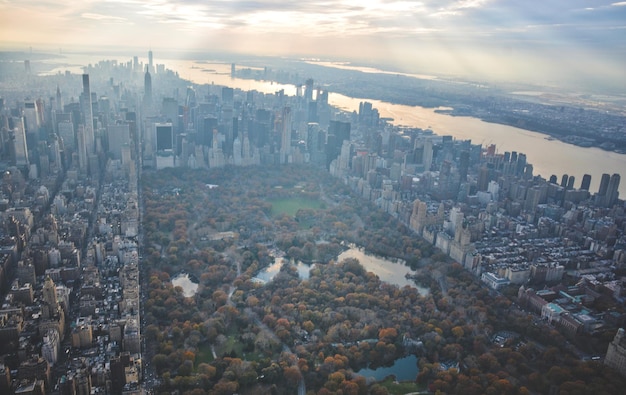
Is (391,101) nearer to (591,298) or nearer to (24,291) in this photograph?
(591,298)

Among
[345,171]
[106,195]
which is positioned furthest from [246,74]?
[106,195]

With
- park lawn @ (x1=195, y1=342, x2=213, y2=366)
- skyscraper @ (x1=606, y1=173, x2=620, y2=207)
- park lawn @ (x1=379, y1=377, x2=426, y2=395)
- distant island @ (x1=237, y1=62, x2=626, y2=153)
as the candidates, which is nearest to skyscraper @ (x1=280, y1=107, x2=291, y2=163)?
distant island @ (x1=237, y1=62, x2=626, y2=153)

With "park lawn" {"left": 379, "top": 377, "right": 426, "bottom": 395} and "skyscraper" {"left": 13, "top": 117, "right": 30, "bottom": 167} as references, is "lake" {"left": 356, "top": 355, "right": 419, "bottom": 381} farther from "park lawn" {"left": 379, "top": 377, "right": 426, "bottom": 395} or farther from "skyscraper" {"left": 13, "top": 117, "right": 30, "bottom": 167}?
"skyscraper" {"left": 13, "top": 117, "right": 30, "bottom": 167}

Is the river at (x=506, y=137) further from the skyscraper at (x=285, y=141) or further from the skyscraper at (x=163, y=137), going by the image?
the skyscraper at (x=163, y=137)

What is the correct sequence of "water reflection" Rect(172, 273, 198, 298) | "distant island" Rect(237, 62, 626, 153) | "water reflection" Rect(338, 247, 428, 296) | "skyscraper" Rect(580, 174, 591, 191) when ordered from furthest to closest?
1. "distant island" Rect(237, 62, 626, 153)
2. "skyscraper" Rect(580, 174, 591, 191)
3. "water reflection" Rect(338, 247, 428, 296)
4. "water reflection" Rect(172, 273, 198, 298)

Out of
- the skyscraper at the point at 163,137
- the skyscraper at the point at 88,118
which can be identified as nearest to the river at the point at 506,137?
the skyscraper at the point at 88,118

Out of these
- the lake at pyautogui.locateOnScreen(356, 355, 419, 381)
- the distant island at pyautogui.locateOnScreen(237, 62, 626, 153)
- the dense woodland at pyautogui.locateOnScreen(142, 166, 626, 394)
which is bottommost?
the lake at pyautogui.locateOnScreen(356, 355, 419, 381)
